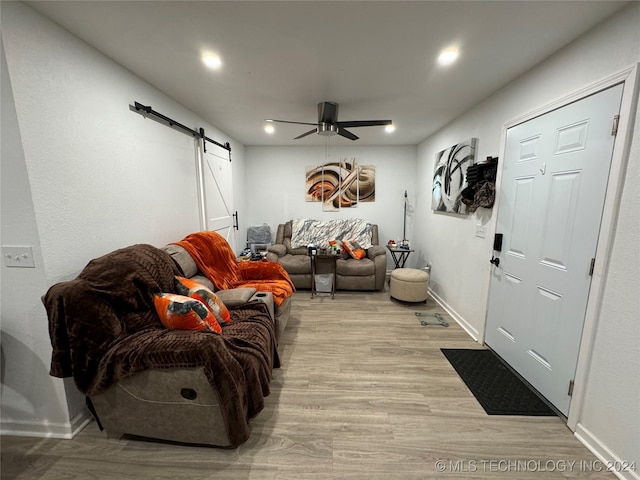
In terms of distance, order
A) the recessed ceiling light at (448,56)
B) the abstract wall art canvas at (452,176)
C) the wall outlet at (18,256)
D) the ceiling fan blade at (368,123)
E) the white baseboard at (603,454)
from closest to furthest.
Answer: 1. the white baseboard at (603,454)
2. the wall outlet at (18,256)
3. the recessed ceiling light at (448,56)
4. the ceiling fan blade at (368,123)
5. the abstract wall art canvas at (452,176)

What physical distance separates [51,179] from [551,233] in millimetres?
3281

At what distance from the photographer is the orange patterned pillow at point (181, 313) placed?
5.07 ft

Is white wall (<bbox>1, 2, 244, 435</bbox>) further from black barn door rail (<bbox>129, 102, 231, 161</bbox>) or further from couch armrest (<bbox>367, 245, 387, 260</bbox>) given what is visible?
couch armrest (<bbox>367, 245, 387, 260</bbox>)

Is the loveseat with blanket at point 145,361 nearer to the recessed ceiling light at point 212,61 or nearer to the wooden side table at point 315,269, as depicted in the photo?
the recessed ceiling light at point 212,61

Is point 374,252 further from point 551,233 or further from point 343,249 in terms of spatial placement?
point 551,233

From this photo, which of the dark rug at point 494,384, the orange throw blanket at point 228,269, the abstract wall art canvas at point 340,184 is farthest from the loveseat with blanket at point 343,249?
the dark rug at point 494,384

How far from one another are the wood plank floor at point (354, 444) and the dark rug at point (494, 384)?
0.07m

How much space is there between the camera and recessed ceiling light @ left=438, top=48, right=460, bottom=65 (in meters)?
1.78

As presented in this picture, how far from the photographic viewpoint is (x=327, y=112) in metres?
2.68

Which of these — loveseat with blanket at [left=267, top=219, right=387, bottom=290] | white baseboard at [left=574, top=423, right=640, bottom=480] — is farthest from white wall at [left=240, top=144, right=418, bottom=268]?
white baseboard at [left=574, top=423, right=640, bottom=480]

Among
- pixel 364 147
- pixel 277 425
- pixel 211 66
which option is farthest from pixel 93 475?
pixel 364 147

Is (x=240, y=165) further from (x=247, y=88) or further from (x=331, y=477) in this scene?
(x=331, y=477)

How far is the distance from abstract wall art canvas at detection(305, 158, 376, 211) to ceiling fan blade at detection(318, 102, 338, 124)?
211 cm

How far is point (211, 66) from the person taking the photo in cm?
199
